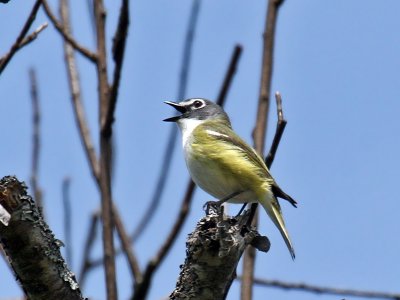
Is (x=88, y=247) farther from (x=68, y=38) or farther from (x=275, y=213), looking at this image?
(x=68, y=38)

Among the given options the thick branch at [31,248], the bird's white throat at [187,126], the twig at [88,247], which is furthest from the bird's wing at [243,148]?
the thick branch at [31,248]

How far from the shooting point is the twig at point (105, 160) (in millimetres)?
4215

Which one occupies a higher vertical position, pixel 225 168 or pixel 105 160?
pixel 225 168

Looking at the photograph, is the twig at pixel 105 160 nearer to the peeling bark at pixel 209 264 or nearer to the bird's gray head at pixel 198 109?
the peeling bark at pixel 209 264

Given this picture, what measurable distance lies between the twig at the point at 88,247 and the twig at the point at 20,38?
91.5 inches

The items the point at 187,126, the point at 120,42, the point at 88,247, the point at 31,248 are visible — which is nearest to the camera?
the point at 31,248

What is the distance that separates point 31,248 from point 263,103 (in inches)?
87.1

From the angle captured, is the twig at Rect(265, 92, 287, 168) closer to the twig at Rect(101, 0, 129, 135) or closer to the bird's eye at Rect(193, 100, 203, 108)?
the twig at Rect(101, 0, 129, 135)

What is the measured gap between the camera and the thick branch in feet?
9.07

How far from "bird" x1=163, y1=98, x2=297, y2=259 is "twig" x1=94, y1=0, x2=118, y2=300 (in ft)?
2.73

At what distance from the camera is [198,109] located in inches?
262

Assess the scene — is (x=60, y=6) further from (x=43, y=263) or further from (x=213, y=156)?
(x=43, y=263)

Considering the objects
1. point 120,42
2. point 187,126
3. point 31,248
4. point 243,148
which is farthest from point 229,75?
point 31,248

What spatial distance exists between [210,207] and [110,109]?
33.9 inches
